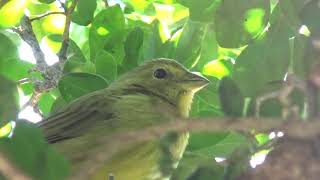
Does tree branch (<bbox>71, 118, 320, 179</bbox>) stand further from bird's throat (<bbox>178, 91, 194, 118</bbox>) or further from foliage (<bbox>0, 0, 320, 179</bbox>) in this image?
bird's throat (<bbox>178, 91, 194, 118</bbox>)

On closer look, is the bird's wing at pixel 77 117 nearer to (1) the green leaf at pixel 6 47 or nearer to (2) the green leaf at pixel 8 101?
(1) the green leaf at pixel 6 47

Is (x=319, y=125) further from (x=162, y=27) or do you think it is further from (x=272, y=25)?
(x=162, y=27)

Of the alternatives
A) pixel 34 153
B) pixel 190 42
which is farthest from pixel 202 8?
pixel 34 153

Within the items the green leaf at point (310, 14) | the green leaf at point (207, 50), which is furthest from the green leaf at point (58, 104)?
the green leaf at point (310, 14)

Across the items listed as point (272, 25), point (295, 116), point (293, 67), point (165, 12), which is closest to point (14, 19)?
point (165, 12)

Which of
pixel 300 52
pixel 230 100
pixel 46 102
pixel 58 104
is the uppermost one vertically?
pixel 230 100

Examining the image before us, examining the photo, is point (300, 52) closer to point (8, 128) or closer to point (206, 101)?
point (8, 128)
